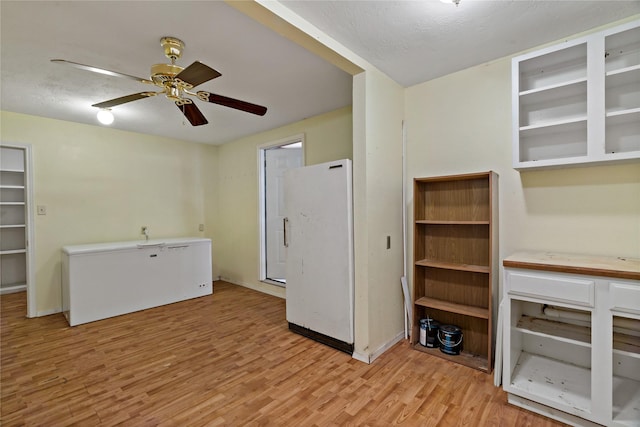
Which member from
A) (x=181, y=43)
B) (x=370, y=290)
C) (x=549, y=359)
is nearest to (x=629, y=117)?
(x=549, y=359)

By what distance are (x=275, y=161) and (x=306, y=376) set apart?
311 centimetres

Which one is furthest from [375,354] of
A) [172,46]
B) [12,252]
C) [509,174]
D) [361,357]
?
[12,252]

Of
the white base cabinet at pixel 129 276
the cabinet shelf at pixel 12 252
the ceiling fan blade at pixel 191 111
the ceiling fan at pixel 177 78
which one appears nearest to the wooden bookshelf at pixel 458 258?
the ceiling fan at pixel 177 78

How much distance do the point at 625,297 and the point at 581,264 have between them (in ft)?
0.76

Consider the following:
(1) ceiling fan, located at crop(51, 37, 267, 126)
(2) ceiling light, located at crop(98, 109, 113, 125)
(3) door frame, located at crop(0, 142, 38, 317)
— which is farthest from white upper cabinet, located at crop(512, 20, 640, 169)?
(3) door frame, located at crop(0, 142, 38, 317)

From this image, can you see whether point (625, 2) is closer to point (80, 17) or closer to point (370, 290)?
point (370, 290)

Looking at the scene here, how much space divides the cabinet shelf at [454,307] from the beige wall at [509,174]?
51cm

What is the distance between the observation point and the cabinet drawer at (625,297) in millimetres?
1471

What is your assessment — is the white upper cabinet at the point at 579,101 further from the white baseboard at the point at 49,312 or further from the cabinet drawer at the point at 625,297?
the white baseboard at the point at 49,312

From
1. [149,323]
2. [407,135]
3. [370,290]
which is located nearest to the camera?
[370,290]

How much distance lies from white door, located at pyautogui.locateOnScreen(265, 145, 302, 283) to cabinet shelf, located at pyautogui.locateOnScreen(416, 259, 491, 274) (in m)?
2.33

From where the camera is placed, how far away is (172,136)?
456 cm

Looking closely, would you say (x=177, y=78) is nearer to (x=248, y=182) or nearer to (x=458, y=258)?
(x=458, y=258)

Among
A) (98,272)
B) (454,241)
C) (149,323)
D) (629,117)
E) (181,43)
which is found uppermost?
(181,43)
